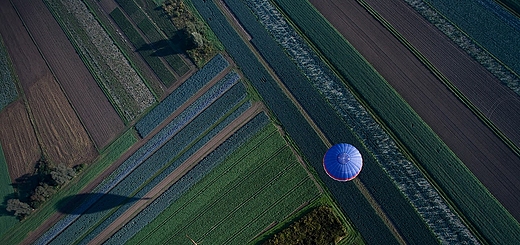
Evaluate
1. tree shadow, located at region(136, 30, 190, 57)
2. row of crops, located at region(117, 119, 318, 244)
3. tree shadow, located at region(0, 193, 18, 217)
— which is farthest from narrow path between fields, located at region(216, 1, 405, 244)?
tree shadow, located at region(0, 193, 18, 217)

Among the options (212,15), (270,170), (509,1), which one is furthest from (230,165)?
(509,1)

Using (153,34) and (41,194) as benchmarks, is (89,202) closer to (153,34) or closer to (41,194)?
(41,194)

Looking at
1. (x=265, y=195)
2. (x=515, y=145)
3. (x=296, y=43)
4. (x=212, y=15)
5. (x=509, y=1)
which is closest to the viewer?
(x=515, y=145)

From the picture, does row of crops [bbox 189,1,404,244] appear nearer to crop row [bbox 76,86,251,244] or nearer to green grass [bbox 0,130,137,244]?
crop row [bbox 76,86,251,244]

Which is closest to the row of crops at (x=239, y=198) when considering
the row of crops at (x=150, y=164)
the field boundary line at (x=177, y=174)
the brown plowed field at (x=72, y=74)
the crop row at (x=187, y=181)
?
the crop row at (x=187, y=181)

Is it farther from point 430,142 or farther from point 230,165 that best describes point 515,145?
point 230,165

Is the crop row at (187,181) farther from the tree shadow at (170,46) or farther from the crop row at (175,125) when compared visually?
the tree shadow at (170,46)

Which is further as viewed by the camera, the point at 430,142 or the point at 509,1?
the point at 509,1

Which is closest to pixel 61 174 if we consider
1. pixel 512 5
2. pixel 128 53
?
pixel 128 53
